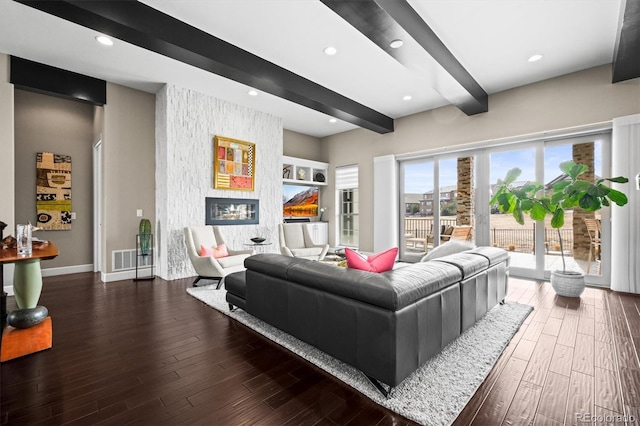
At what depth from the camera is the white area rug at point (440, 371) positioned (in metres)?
1.67

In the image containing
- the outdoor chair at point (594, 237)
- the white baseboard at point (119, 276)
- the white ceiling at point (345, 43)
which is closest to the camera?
the white ceiling at point (345, 43)

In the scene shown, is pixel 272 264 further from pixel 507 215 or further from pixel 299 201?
pixel 299 201

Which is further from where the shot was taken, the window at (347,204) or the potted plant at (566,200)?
the window at (347,204)

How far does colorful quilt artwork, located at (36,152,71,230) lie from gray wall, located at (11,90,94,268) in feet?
0.28

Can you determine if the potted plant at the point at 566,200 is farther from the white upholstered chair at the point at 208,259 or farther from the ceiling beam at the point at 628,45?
the white upholstered chair at the point at 208,259

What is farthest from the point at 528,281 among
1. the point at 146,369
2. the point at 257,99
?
the point at 257,99

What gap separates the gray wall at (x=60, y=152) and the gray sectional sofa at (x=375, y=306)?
4.54 meters

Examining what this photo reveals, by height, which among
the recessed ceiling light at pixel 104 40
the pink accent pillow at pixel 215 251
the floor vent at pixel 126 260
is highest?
the recessed ceiling light at pixel 104 40

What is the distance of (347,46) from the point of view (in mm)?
3725

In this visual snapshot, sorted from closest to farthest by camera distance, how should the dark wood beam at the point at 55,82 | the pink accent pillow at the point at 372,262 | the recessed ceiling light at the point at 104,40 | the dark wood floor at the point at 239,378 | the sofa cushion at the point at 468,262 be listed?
the dark wood floor at the point at 239,378 → the pink accent pillow at the point at 372,262 → the sofa cushion at the point at 468,262 → the recessed ceiling light at the point at 104,40 → the dark wood beam at the point at 55,82

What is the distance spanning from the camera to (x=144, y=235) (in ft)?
15.8

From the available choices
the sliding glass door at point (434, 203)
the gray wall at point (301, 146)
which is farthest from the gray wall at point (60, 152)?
the sliding glass door at point (434, 203)

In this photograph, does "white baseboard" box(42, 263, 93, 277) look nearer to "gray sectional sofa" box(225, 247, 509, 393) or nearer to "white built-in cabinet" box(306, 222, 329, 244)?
"gray sectional sofa" box(225, 247, 509, 393)

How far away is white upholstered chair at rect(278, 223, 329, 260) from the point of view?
17.6 ft
